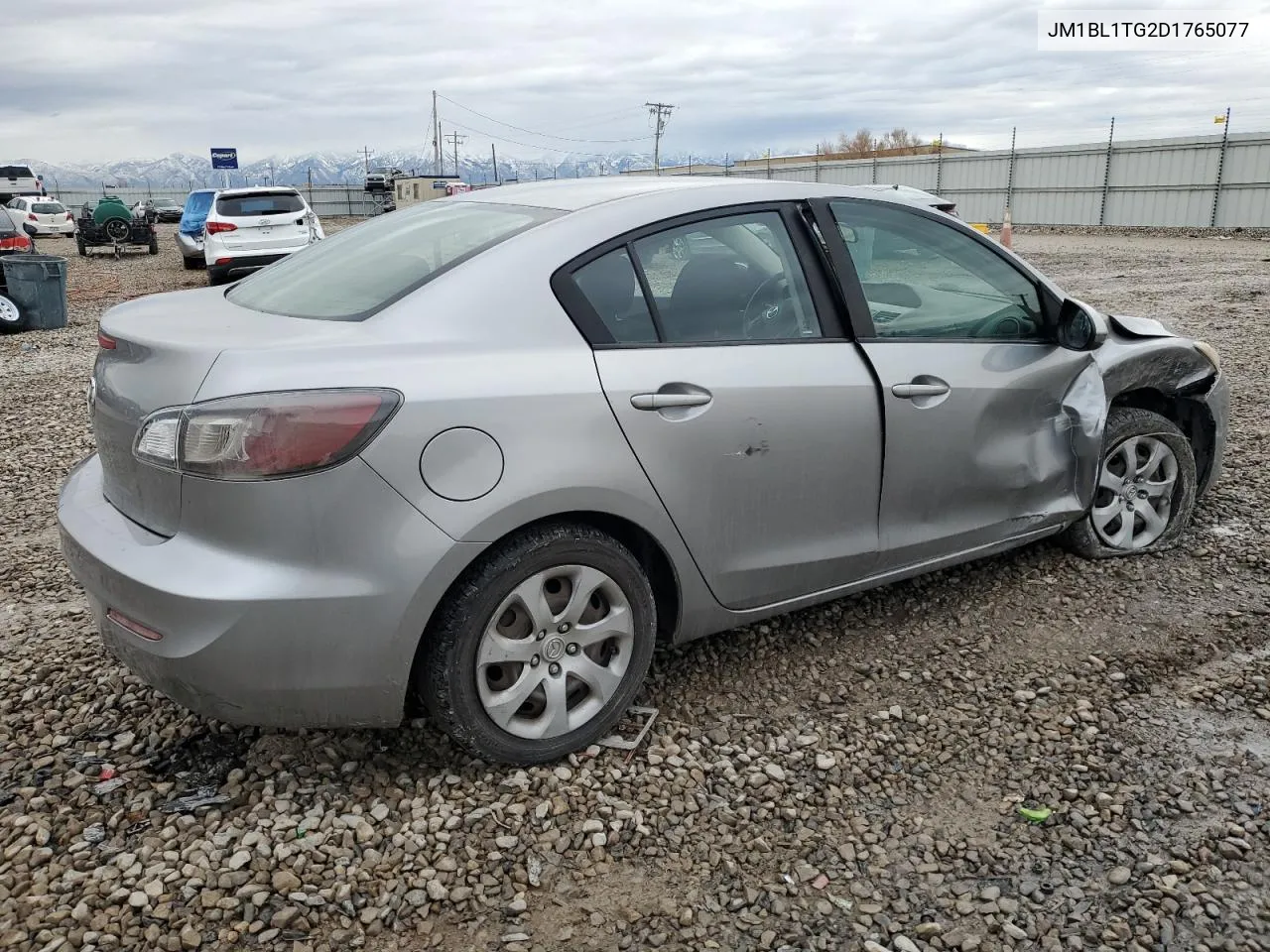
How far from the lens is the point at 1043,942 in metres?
2.23

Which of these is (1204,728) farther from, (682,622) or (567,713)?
(567,713)

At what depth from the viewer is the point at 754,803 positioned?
2734mm

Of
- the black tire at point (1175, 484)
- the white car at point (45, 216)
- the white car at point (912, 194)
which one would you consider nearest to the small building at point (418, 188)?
the white car at point (45, 216)

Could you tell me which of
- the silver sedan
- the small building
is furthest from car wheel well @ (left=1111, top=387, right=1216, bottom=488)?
the small building

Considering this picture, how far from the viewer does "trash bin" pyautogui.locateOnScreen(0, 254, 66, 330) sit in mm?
12148

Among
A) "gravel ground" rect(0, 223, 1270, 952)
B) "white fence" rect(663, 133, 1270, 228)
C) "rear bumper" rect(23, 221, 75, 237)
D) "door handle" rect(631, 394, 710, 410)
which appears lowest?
"gravel ground" rect(0, 223, 1270, 952)

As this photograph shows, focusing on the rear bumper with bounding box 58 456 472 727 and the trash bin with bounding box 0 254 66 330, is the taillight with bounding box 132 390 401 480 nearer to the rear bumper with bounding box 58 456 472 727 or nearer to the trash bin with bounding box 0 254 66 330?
the rear bumper with bounding box 58 456 472 727

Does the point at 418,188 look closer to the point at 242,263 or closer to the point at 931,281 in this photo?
A: the point at 242,263

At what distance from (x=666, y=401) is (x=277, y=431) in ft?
3.34

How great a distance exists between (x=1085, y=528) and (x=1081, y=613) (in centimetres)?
49

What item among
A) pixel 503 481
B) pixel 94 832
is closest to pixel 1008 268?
pixel 503 481

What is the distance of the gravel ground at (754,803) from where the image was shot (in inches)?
90.9

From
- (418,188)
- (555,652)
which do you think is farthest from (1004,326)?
(418,188)

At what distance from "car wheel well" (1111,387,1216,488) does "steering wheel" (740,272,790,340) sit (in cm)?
195
